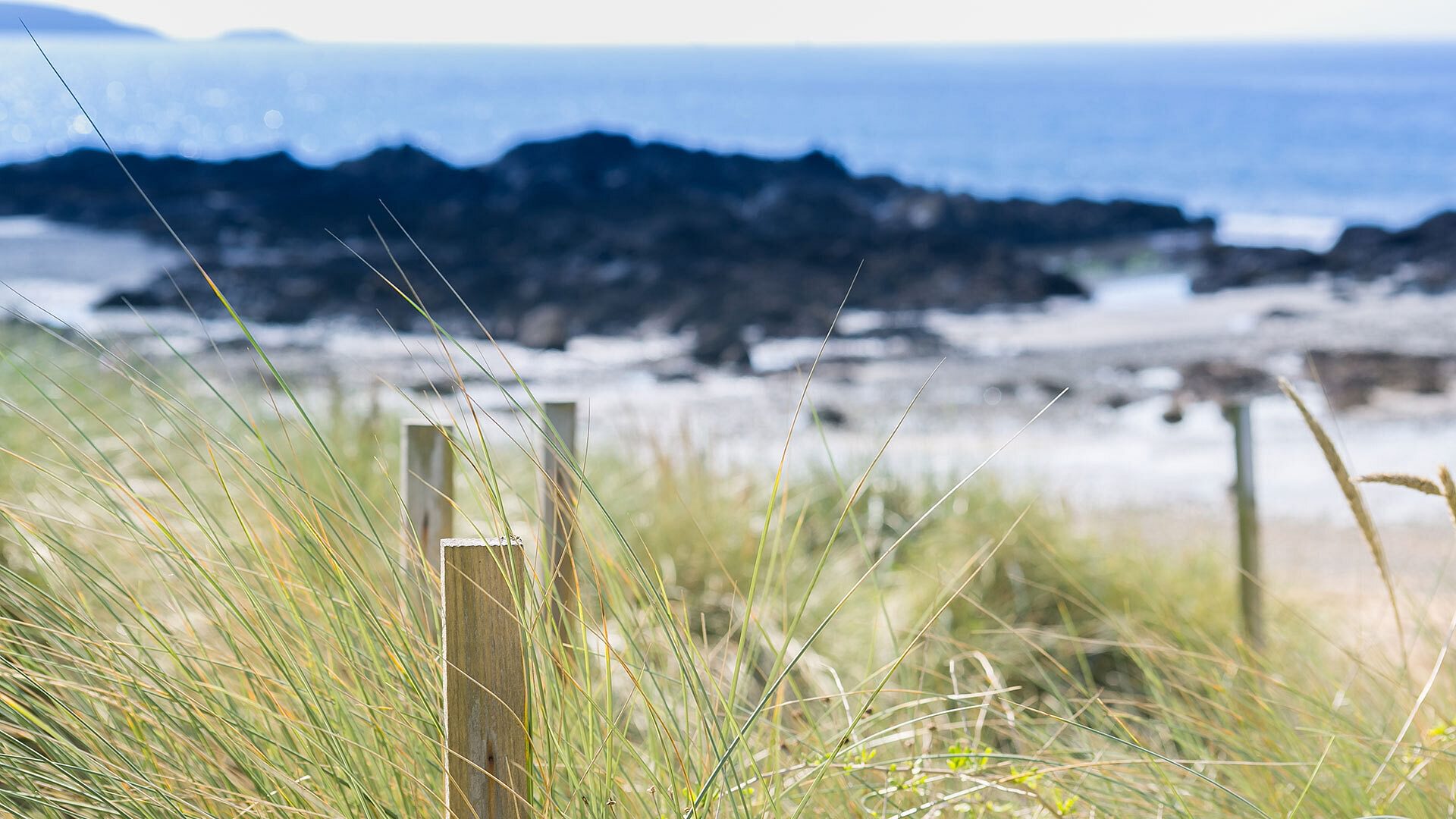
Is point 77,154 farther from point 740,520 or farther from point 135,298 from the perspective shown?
point 740,520

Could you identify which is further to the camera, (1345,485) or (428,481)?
(428,481)

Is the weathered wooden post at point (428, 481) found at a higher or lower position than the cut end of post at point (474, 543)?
lower

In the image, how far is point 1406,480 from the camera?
1.43m

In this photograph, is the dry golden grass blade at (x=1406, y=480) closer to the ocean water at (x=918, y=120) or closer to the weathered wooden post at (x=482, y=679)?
the weathered wooden post at (x=482, y=679)

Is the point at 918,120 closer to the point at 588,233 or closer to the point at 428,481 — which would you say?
the point at 588,233

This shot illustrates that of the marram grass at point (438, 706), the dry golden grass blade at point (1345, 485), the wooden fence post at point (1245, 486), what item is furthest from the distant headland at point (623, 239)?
the dry golden grass blade at point (1345, 485)

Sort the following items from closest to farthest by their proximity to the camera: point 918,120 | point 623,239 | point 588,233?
point 623,239
point 588,233
point 918,120

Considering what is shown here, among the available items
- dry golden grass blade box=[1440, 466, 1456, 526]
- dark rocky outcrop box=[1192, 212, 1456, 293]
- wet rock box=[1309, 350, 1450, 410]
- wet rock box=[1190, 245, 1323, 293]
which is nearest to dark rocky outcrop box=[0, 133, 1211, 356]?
wet rock box=[1190, 245, 1323, 293]

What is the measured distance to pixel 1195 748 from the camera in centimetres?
191

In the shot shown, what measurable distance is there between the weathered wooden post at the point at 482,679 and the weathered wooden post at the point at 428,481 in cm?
110

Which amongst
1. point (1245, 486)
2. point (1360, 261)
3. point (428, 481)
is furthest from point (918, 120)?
point (428, 481)

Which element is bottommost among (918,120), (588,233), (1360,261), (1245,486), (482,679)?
(1245,486)

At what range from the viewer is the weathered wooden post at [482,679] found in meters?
1.18

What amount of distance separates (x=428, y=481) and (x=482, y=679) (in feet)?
3.90
